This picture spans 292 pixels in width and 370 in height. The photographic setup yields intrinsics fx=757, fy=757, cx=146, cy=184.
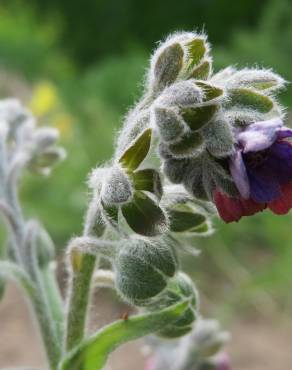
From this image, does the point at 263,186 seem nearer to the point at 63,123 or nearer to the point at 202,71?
the point at 202,71

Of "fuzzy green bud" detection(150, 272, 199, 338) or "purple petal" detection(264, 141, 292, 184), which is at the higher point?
"purple petal" detection(264, 141, 292, 184)

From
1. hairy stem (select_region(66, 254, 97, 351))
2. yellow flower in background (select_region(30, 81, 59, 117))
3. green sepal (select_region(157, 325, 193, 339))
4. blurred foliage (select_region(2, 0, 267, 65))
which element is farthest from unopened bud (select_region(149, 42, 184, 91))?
blurred foliage (select_region(2, 0, 267, 65))

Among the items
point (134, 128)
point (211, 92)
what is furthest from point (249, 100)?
point (134, 128)

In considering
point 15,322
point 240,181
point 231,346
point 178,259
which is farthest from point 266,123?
point 15,322

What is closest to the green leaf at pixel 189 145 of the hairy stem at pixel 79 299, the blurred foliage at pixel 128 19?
the hairy stem at pixel 79 299

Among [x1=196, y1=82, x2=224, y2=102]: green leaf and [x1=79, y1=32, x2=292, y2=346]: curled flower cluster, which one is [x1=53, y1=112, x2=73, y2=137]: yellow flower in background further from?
[x1=196, y1=82, x2=224, y2=102]: green leaf

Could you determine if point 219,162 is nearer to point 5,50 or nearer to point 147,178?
Answer: point 147,178

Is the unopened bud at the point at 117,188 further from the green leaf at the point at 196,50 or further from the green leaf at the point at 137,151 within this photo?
the green leaf at the point at 196,50
